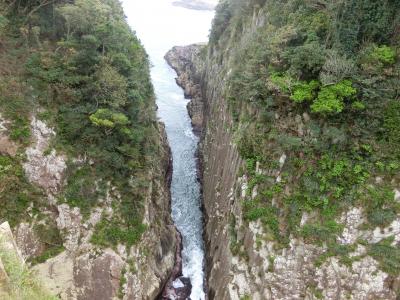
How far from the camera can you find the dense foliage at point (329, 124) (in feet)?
54.7

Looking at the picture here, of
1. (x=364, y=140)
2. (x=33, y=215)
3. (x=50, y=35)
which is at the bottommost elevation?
(x=33, y=215)

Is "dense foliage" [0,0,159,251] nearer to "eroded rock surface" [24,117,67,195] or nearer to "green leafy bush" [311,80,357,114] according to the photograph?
"eroded rock surface" [24,117,67,195]

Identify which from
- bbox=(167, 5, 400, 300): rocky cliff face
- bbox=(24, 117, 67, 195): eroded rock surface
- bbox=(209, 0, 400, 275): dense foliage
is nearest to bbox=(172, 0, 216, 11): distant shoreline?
bbox=(167, 5, 400, 300): rocky cliff face

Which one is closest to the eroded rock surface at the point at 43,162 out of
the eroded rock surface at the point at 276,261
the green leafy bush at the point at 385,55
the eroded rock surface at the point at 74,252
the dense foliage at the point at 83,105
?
the eroded rock surface at the point at 74,252

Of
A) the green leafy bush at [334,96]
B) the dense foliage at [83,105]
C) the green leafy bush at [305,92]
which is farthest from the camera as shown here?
the dense foliage at [83,105]

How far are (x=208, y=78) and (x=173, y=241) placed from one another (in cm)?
2391

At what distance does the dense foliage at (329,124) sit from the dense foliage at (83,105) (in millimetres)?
7452

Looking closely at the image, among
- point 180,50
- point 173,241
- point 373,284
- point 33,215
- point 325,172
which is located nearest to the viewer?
point 373,284

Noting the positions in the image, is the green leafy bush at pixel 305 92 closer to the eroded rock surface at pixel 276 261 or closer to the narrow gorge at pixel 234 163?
the narrow gorge at pixel 234 163

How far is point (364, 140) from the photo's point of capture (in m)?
17.1

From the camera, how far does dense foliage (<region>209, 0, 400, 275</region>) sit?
657 inches

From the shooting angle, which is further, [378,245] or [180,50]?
[180,50]

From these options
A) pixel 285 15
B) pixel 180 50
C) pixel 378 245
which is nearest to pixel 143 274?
pixel 378 245

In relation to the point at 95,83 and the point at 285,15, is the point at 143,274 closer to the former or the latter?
the point at 95,83
